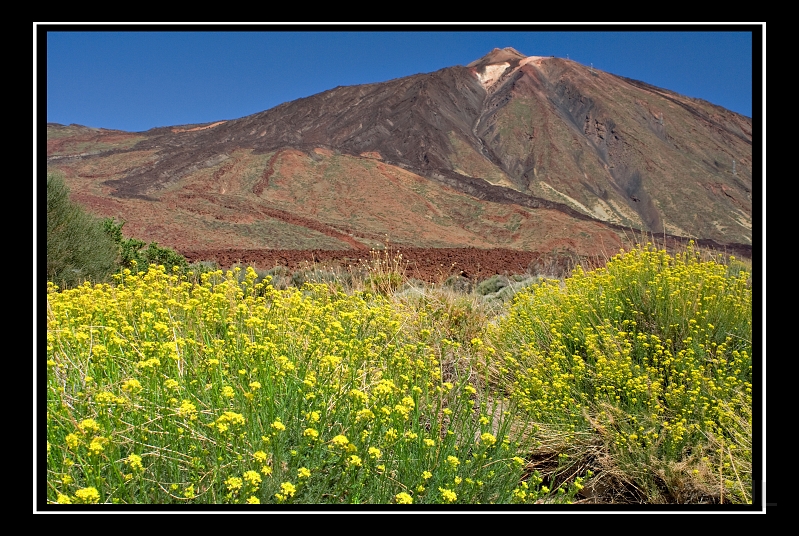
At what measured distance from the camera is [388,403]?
2.83 metres

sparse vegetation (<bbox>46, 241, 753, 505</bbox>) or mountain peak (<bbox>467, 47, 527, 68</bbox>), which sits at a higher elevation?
mountain peak (<bbox>467, 47, 527, 68</bbox>)

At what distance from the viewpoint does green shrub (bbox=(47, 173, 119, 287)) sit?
787 centimetres

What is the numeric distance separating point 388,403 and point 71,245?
23.3 ft

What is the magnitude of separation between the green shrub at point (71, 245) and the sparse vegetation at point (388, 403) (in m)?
4.25

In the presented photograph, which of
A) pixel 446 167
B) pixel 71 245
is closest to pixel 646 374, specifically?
pixel 71 245

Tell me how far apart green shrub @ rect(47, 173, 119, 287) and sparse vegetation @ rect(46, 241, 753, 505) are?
425 centimetres

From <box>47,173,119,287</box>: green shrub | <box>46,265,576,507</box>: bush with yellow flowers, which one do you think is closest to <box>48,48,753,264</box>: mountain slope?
<box>47,173,119,287</box>: green shrub

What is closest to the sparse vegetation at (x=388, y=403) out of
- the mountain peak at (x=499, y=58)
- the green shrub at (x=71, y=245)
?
the green shrub at (x=71, y=245)

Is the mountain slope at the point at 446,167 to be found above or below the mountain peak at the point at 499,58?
below

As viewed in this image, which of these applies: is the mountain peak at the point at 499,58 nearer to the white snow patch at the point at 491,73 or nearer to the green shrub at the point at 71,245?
the white snow patch at the point at 491,73

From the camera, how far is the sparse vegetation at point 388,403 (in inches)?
86.3

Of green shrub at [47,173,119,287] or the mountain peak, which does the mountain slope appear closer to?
the mountain peak

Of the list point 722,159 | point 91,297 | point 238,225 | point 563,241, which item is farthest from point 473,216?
point 722,159
